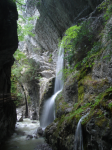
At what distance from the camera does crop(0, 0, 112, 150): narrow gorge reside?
476cm

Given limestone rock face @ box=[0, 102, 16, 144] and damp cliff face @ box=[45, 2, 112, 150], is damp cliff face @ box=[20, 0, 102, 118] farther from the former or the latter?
limestone rock face @ box=[0, 102, 16, 144]

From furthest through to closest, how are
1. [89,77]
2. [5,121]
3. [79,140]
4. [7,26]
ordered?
[5,121] < [89,77] < [7,26] < [79,140]

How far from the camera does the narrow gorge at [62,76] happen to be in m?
4.76

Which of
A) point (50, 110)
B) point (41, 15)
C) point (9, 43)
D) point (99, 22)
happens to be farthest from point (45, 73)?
point (9, 43)

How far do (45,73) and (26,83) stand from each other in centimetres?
486

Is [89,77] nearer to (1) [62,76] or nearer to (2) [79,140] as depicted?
(2) [79,140]

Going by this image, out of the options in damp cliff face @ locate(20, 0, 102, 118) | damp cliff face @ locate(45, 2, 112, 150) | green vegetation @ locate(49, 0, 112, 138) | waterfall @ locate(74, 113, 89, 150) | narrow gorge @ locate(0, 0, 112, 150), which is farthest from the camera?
damp cliff face @ locate(20, 0, 102, 118)

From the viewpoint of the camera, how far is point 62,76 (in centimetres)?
1252

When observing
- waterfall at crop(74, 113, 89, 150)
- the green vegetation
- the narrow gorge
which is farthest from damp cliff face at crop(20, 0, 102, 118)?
waterfall at crop(74, 113, 89, 150)

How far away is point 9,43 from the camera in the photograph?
623 centimetres

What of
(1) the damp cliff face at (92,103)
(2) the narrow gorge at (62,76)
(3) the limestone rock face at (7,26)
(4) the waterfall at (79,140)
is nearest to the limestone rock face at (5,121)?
(2) the narrow gorge at (62,76)

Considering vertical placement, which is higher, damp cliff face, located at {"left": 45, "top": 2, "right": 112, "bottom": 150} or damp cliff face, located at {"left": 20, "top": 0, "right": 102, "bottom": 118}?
damp cliff face, located at {"left": 20, "top": 0, "right": 102, "bottom": 118}

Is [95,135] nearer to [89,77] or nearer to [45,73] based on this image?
[89,77]

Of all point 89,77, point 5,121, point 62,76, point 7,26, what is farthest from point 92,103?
point 5,121
